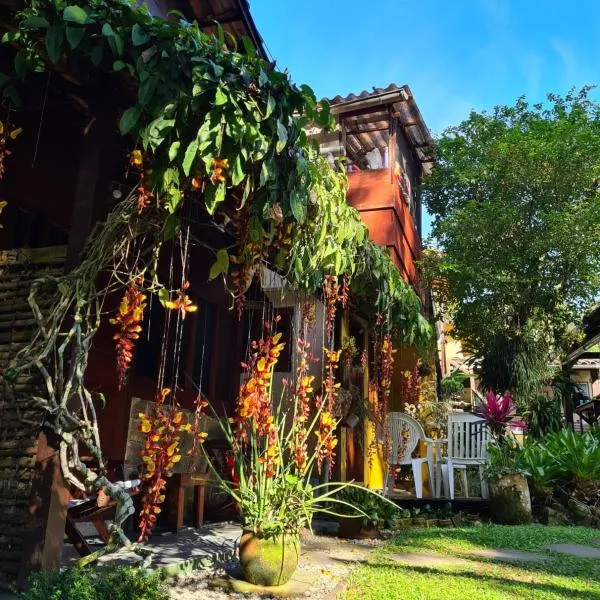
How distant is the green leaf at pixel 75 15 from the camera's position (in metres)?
2.70

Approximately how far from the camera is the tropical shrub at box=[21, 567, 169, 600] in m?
2.51

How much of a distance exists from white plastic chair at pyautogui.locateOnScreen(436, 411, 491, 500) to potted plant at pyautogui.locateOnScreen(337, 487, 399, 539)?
2.08 meters

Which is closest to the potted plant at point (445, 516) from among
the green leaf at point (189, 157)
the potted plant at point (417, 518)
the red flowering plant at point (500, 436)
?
the potted plant at point (417, 518)

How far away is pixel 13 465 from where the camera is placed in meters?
3.23

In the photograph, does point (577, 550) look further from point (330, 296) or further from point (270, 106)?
point (270, 106)

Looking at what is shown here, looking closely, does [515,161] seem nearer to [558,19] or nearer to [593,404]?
[558,19]

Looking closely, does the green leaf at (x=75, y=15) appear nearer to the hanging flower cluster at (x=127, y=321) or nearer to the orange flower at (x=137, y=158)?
the orange flower at (x=137, y=158)

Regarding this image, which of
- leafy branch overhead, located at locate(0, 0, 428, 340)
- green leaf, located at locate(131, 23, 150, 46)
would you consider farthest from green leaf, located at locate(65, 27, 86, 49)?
green leaf, located at locate(131, 23, 150, 46)

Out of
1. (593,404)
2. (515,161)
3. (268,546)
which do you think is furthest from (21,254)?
(593,404)

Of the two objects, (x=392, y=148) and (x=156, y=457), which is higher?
(x=392, y=148)

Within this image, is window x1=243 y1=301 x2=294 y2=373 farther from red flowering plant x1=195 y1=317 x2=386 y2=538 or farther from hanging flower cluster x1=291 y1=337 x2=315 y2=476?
red flowering plant x1=195 y1=317 x2=386 y2=538

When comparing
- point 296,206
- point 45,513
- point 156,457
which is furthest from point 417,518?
point 45,513

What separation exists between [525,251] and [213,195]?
10.5 meters

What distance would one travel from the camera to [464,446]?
8.09 metres
